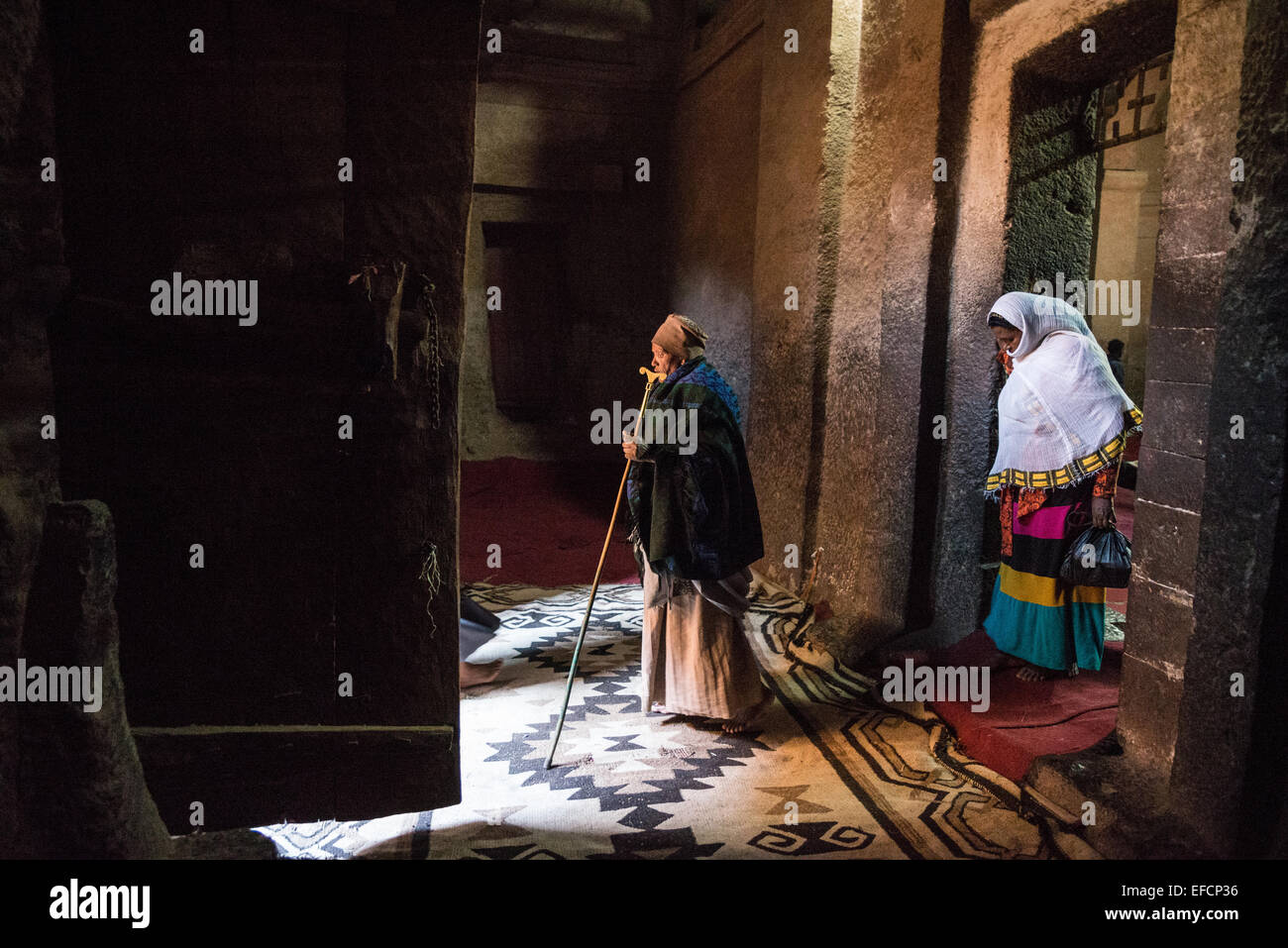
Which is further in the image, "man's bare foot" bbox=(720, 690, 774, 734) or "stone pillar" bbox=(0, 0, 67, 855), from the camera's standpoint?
"man's bare foot" bbox=(720, 690, 774, 734)

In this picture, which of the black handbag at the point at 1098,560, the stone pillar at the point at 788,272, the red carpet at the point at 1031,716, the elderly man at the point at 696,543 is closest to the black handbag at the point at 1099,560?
the black handbag at the point at 1098,560

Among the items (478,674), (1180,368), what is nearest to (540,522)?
(478,674)

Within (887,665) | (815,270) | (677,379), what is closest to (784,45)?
(815,270)

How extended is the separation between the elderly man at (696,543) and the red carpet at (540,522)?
108 inches

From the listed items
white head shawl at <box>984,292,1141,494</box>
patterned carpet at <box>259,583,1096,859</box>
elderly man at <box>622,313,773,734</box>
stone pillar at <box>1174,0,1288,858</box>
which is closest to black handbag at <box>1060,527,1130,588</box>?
white head shawl at <box>984,292,1141,494</box>

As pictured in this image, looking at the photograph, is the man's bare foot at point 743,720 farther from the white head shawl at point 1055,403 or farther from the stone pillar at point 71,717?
the stone pillar at point 71,717

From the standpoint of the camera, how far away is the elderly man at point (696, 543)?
4.09 m

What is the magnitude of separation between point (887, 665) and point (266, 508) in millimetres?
3480

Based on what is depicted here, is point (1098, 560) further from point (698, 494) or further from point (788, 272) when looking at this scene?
point (788, 272)

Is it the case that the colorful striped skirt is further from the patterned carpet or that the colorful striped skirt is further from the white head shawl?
the patterned carpet

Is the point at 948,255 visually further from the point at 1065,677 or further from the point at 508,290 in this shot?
the point at 508,290

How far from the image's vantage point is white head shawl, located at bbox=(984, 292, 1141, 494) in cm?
399

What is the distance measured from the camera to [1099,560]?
3.89m

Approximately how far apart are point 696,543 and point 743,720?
2.97ft
